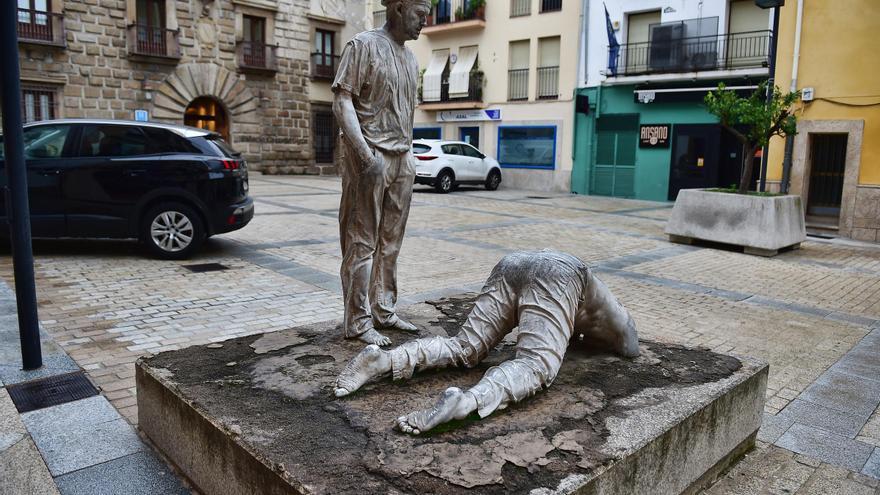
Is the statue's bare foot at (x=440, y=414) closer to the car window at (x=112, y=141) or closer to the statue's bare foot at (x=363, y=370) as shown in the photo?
the statue's bare foot at (x=363, y=370)

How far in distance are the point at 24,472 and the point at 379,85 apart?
2440 millimetres

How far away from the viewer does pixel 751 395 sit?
3.27 metres

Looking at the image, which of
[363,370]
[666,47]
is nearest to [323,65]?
[666,47]

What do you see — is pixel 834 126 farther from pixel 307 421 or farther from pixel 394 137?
pixel 307 421

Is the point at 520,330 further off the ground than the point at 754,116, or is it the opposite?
the point at 754,116

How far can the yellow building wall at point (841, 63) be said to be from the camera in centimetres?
1203

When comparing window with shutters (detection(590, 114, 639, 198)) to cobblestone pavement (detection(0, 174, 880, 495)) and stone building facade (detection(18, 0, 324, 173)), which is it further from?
stone building facade (detection(18, 0, 324, 173))

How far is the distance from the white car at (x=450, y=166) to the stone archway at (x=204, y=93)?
27.1 feet

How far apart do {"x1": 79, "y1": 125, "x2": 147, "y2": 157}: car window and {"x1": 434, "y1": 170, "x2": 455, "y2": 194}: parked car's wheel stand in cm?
1208

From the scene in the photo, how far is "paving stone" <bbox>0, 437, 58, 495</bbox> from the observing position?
9.02ft

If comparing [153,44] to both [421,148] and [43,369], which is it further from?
[43,369]

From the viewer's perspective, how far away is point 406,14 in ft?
11.8

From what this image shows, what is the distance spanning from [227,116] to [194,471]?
24.0 meters

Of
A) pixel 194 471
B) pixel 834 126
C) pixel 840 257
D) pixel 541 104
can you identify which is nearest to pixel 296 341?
pixel 194 471
